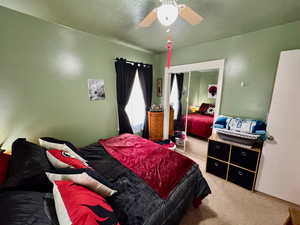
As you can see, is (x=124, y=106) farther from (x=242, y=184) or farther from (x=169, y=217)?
(x=242, y=184)

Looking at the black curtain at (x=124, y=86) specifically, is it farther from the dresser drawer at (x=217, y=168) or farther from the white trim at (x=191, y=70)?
the dresser drawer at (x=217, y=168)

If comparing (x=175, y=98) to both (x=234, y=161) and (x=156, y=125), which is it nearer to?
(x=156, y=125)

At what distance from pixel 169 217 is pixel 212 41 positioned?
2.97 meters

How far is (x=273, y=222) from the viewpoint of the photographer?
1.50 meters

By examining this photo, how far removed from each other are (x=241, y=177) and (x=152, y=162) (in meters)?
1.58

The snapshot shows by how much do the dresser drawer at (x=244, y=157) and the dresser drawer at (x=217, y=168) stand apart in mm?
196

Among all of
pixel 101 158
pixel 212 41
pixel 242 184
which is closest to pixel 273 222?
pixel 242 184

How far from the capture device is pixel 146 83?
3.42 m

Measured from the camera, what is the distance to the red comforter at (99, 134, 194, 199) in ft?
4.27

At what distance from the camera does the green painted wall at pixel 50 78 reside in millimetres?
1653

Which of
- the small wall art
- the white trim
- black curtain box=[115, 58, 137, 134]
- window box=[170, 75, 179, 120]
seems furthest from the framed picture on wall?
the small wall art

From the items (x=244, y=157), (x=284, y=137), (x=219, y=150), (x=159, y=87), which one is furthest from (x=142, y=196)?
(x=159, y=87)

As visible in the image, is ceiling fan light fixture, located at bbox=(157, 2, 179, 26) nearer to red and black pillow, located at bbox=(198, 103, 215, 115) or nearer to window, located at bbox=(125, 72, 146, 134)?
window, located at bbox=(125, 72, 146, 134)

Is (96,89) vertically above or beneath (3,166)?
above
